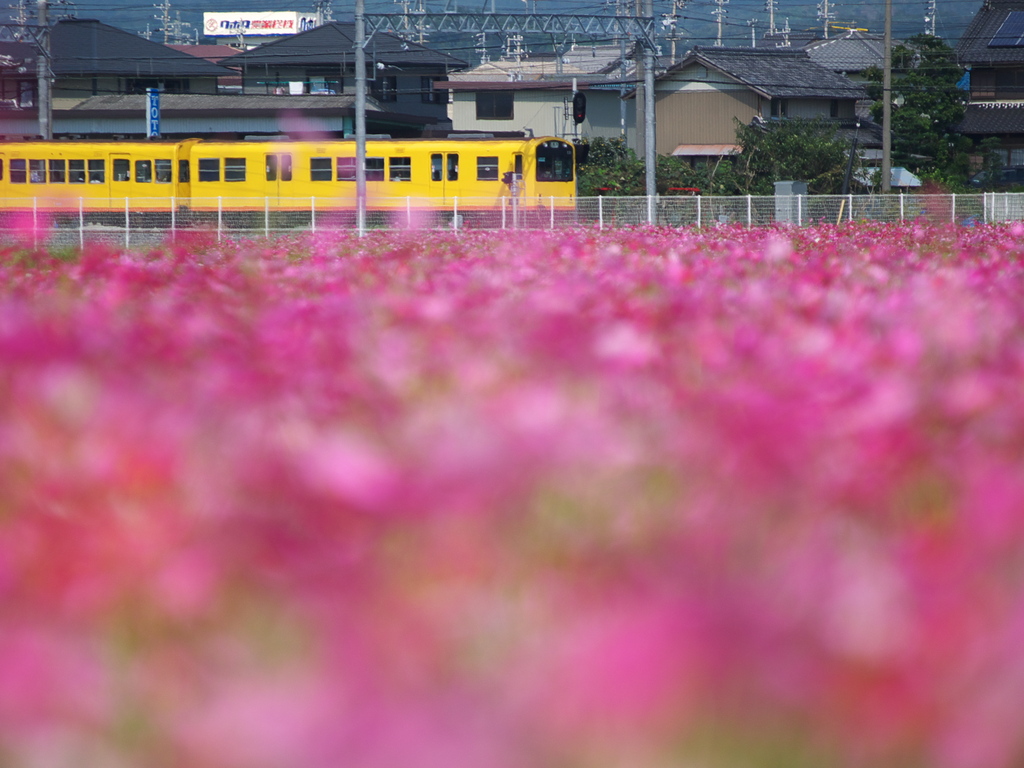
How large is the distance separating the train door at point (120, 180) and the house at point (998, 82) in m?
28.6

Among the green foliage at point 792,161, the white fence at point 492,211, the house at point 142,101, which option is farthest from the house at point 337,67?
the white fence at point 492,211

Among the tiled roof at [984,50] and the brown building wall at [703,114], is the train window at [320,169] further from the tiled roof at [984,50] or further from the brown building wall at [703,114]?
the tiled roof at [984,50]

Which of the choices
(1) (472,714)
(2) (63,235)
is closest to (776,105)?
(2) (63,235)

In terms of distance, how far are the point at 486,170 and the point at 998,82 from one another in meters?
26.7

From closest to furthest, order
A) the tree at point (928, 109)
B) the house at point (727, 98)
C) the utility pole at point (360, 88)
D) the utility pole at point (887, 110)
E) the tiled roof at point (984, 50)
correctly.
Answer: the utility pole at point (360, 88) < the utility pole at point (887, 110) < the tree at point (928, 109) < the house at point (727, 98) < the tiled roof at point (984, 50)

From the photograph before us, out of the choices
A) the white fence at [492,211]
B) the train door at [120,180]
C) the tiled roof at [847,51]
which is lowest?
the white fence at [492,211]

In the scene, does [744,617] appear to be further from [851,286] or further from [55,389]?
[851,286]

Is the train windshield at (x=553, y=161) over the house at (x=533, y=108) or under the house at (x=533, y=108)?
under

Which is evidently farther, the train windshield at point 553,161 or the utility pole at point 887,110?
the utility pole at point 887,110

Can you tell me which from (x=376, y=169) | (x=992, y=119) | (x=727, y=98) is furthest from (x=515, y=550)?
(x=992, y=119)

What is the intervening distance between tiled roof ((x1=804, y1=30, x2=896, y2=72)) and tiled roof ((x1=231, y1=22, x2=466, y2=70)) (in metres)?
18.1

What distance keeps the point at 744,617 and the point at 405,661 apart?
296mm

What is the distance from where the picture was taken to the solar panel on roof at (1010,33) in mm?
45156

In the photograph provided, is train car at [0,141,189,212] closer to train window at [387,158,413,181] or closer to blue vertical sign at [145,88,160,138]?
train window at [387,158,413,181]
